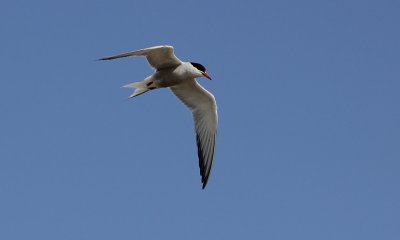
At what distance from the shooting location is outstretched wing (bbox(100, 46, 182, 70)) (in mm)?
13163

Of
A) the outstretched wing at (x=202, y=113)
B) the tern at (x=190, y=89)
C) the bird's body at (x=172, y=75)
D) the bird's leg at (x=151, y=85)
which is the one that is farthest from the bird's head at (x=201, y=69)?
the bird's leg at (x=151, y=85)

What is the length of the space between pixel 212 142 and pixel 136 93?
2.08 m

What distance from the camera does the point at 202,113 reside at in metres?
15.5

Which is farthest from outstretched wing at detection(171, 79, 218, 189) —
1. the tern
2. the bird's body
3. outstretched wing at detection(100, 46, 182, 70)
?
outstretched wing at detection(100, 46, 182, 70)

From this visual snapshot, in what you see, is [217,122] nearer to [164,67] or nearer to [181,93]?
[181,93]

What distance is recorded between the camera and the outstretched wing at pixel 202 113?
49.7ft

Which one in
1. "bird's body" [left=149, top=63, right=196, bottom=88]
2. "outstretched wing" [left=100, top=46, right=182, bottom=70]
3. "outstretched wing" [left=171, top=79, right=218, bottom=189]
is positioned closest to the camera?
"outstretched wing" [left=100, top=46, right=182, bottom=70]

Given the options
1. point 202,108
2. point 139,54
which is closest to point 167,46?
point 139,54

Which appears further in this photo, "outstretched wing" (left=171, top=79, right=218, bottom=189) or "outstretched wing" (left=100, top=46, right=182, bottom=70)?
"outstretched wing" (left=171, top=79, right=218, bottom=189)

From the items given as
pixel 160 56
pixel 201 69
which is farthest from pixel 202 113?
pixel 160 56

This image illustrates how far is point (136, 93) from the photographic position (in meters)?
14.5

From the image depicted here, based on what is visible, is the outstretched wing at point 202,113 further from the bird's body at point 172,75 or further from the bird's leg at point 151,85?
the bird's leg at point 151,85

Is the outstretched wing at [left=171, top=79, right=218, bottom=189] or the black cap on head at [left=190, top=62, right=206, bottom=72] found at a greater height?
the black cap on head at [left=190, top=62, right=206, bottom=72]

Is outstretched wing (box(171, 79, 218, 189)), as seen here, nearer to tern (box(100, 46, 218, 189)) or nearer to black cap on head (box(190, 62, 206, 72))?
tern (box(100, 46, 218, 189))
